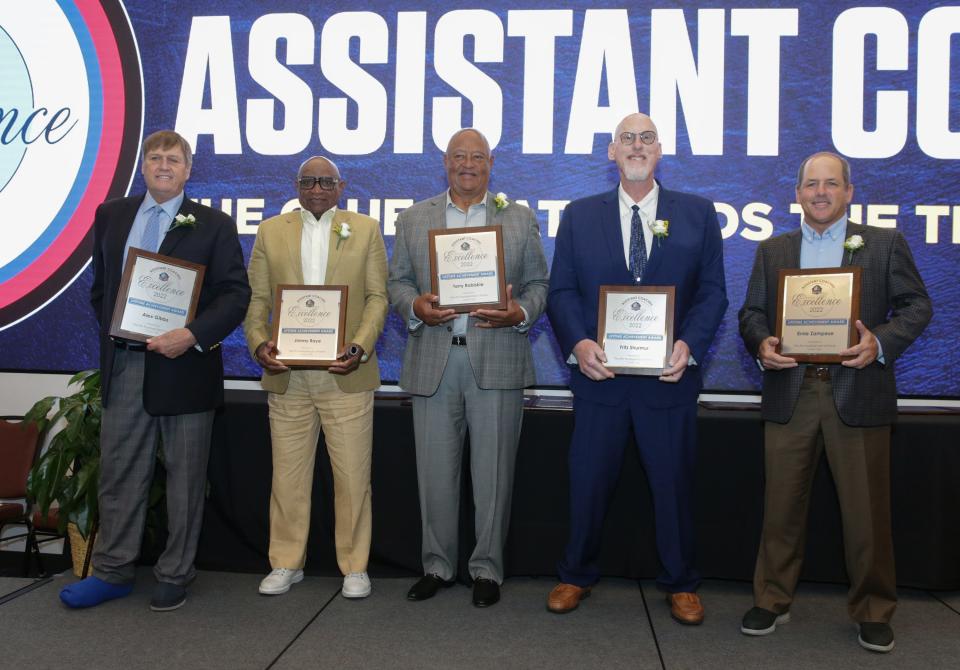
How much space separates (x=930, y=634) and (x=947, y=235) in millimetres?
2117

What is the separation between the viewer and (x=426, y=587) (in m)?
3.05

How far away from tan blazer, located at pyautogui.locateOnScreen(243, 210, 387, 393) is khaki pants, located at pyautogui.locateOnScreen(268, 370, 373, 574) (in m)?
0.07

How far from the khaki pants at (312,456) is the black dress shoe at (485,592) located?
0.49 metres

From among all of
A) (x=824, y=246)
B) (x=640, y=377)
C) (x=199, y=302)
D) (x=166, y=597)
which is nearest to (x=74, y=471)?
(x=166, y=597)

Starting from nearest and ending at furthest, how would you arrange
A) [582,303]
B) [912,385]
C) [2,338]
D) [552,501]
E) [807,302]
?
[807,302] < [582,303] < [552,501] < [912,385] < [2,338]

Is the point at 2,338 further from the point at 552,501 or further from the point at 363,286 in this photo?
the point at 552,501

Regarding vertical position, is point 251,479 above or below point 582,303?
below

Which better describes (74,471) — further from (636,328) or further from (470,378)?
(636,328)

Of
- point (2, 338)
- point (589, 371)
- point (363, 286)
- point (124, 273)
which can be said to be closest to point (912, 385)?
point (589, 371)

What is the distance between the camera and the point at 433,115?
4215 mm

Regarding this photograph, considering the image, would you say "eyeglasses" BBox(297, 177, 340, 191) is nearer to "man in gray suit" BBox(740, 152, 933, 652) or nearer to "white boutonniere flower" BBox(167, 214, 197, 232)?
"white boutonniere flower" BBox(167, 214, 197, 232)

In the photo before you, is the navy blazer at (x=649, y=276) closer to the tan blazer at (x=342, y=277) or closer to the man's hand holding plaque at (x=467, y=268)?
the man's hand holding plaque at (x=467, y=268)

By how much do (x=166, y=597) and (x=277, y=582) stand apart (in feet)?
1.41

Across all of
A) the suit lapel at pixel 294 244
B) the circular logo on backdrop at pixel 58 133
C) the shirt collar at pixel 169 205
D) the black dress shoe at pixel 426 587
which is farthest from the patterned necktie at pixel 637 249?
the circular logo on backdrop at pixel 58 133
